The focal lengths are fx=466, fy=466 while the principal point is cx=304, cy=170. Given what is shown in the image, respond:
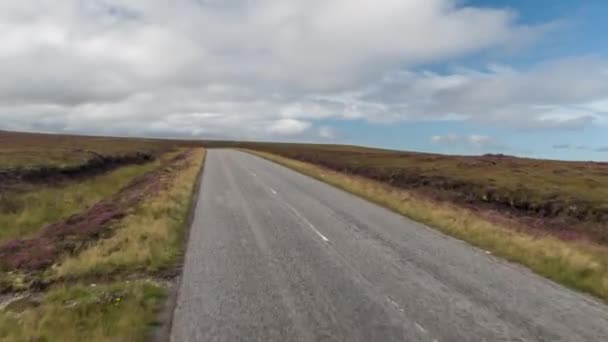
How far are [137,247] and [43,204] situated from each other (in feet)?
41.6

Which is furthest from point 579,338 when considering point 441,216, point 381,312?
point 441,216

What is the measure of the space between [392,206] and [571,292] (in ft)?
39.4

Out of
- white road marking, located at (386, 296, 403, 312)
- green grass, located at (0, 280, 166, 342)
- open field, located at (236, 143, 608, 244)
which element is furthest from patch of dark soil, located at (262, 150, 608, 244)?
green grass, located at (0, 280, 166, 342)

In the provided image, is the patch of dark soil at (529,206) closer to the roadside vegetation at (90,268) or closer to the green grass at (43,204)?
the roadside vegetation at (90,268)

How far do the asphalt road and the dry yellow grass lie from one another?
0.66 meters

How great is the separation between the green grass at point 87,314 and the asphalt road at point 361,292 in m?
0.55

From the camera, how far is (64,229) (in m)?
14.2

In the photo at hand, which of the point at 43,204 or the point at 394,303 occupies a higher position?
the point at 394,303

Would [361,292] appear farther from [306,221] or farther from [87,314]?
[306,221]

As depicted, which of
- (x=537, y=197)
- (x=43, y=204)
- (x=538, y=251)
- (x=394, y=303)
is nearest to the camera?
(x=394, y=303)

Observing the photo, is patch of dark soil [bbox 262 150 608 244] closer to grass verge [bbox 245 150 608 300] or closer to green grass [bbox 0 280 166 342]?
grass verge [bbox 245 150 608 300]

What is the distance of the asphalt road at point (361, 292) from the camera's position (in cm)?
647

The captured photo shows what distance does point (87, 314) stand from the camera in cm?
726

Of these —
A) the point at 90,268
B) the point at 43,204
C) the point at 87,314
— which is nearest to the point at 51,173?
the point at 43,204
